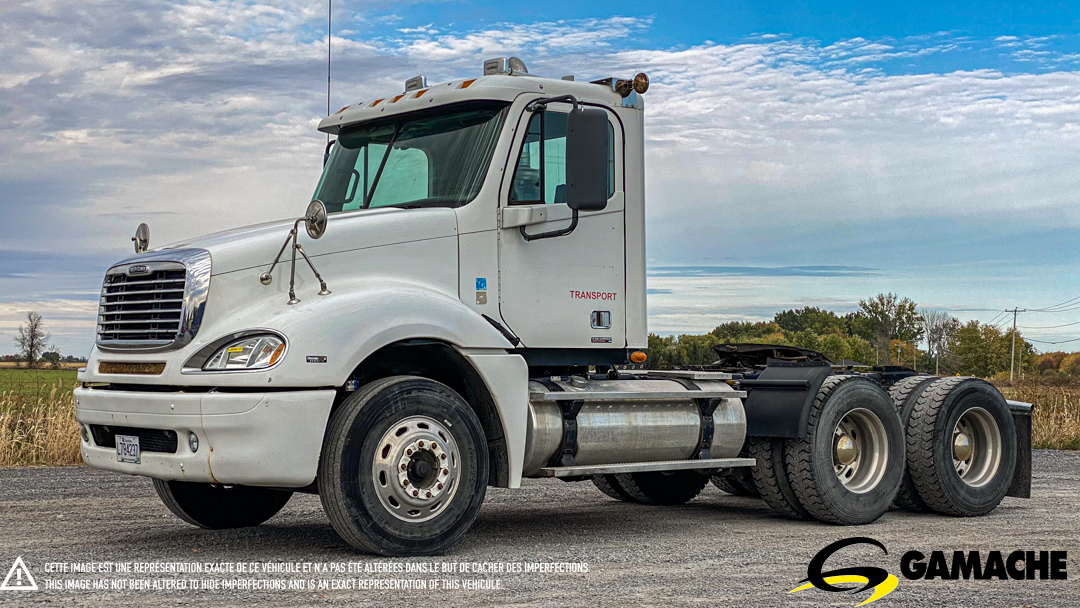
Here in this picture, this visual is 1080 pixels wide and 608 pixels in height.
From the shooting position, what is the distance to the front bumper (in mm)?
7023

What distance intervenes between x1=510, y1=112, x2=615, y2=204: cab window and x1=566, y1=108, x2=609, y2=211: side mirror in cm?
51

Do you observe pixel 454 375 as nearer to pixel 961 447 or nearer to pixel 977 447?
pixel 961 447

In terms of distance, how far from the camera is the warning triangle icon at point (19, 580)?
258 inches

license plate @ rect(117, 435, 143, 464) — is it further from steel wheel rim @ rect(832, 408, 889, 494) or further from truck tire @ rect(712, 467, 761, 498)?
steel wheel rim @ rect(832, 408, 889, 494)

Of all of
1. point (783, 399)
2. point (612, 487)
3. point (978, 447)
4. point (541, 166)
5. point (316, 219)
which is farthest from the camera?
point (612, 487)

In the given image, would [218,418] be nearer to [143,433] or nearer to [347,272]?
[143,433]

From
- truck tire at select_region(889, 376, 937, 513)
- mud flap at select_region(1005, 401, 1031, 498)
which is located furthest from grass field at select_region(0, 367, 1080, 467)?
mud flap at select_region(1005, 401, 1031, 498)

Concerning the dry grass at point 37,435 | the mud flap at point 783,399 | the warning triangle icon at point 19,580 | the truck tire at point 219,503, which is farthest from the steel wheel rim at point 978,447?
the dry grass at point 37,435

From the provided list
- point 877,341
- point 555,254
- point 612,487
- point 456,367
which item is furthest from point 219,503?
point 877,341

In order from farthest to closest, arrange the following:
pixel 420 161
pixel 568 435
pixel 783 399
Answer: pixel 783 399
pixel 420 161
pixel 568 435

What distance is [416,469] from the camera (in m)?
7.57

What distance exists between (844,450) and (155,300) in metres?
6.02

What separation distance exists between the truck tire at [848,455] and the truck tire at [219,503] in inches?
170

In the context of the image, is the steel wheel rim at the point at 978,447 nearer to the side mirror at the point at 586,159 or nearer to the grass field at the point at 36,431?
the side mirror at the point at 586,159
